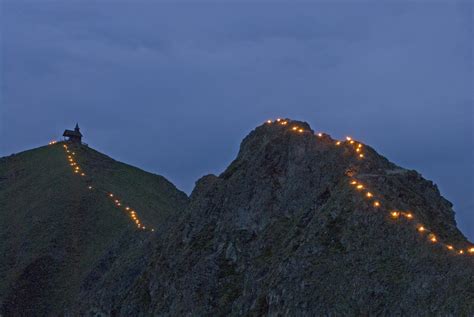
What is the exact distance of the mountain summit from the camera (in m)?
40.3

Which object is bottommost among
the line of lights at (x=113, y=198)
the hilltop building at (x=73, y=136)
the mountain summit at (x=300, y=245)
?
the mountain summit at (x=300, y=245)

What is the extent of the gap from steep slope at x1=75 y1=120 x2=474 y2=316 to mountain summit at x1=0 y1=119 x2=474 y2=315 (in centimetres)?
11

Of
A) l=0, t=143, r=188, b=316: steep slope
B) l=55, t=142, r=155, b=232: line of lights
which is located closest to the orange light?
l=0, t=143, r=188, b=316: steep slope

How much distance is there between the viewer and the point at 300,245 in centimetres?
4875

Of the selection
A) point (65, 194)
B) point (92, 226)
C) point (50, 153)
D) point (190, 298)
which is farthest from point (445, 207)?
point (50, 153)

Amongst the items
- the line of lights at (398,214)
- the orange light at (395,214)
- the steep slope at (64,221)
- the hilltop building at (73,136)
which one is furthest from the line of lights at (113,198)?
the orange light at (395,214)

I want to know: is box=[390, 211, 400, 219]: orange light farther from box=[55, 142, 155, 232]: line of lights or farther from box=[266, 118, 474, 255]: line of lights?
box=[55, 142, 155, 232]: line of lights

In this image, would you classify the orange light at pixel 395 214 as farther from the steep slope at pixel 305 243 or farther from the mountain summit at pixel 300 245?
the steep slope at pixel 305 243

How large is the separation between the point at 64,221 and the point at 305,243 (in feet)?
206

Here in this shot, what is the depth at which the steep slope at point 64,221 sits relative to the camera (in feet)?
275

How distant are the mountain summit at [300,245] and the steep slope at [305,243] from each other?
0.11m

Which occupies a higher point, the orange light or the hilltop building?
the hilltop building

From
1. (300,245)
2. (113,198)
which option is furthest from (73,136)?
(300,245)

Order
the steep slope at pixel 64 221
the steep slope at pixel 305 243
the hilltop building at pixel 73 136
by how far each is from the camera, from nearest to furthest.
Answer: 1. the steep slope at pixel 305 243
2. the steep slope at pixel 64 221
3. the hilltop building at pixel 73 136
